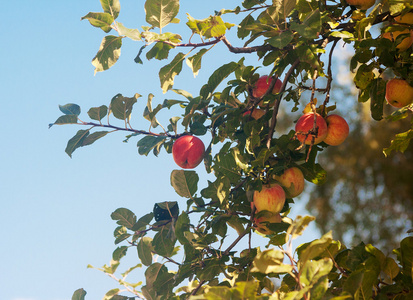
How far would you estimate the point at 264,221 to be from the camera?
1225 millimetres

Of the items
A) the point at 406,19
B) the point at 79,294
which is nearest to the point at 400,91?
the point at 406,19

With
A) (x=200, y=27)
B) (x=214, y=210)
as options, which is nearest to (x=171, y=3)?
(x=200, y=27)

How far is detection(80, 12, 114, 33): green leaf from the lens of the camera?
1.18 metres

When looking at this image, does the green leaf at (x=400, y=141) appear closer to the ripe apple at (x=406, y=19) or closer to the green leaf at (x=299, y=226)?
the ripe apple at (x=406, y=19)

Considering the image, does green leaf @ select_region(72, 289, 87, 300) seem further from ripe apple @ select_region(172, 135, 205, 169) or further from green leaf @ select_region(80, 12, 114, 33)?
green leaf @ select_region(80, 12, 114, 33)

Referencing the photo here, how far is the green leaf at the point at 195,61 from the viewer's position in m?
1.32

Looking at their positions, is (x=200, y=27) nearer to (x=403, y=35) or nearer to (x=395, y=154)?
(x=403, y=35)

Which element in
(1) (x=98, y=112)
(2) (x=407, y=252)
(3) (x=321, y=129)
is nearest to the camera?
(2) (x=407, y=252)

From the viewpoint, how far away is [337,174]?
5227 mm

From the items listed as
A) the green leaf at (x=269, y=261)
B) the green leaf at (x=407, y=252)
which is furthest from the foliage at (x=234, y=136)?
the green leaf at (x=269, y=261)

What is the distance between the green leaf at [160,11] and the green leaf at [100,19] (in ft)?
0.35

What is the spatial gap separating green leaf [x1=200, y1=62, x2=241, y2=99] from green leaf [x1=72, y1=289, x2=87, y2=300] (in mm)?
777

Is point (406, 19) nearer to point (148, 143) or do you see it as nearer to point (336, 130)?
point (336, 130)

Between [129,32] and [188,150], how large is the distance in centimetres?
42
